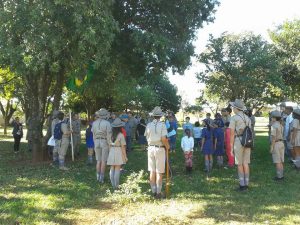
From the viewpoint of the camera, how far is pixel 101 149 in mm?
11227

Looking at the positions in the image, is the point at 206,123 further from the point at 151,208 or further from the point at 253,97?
the point at 253,97

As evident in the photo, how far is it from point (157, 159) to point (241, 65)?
19.3 meters

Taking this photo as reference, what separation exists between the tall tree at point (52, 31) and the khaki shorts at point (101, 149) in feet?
8.78

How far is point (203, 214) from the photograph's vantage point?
7891 millimetres

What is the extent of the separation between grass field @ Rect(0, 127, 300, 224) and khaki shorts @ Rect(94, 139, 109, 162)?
70 cm

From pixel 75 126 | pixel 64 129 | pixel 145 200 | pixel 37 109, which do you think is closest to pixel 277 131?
pixel 145 200

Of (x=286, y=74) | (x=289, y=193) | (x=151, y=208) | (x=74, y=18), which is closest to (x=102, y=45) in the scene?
(x=74, y=18)

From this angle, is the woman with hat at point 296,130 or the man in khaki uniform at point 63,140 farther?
the man in khaki uniform at point 63,140

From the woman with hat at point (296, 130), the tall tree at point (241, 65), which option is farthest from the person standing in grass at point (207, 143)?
the tall tree at point (241, 65)

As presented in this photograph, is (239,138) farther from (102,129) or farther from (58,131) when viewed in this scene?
(58,131)

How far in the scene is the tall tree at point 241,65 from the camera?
86.8 feet

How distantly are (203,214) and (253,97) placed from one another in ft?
75.4

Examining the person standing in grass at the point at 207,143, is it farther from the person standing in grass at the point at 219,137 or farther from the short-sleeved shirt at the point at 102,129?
the short-sleeved shirt at the point at 102,129

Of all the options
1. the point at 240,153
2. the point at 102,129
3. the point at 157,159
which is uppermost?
the point at 102,129
